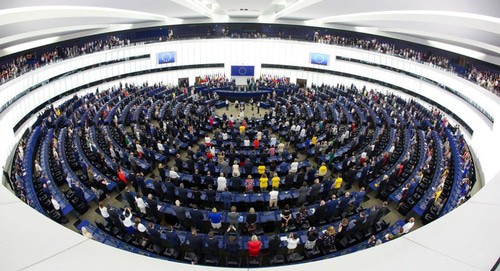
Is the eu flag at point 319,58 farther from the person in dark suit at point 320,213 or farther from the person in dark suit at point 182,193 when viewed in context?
the person in dark suit at point 182,193

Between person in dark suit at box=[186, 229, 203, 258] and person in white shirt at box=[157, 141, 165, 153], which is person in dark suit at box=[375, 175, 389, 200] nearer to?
person in dark suit at box=[186, 229, 203, 258]

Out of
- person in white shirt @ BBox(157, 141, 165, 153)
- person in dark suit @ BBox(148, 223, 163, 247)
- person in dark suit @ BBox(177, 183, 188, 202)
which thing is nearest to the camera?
person in dark suit @ BBox(148, 223, 163, 247)

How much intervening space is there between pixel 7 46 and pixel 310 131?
2108cm

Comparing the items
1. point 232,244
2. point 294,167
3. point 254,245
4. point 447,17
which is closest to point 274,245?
point 254,245

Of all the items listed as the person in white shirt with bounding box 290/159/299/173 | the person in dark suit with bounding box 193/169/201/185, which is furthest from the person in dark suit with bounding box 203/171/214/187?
the person in white shirt with bounding box 290/159/299/173

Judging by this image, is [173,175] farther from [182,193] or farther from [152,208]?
[152,208]

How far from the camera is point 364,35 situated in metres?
31.7

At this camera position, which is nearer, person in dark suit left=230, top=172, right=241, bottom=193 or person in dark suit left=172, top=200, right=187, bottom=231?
person in dark suit left=172, top=200, right=187, bottom=231

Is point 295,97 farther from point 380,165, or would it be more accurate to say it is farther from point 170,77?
point 170,77

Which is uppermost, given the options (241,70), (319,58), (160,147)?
(319,58)

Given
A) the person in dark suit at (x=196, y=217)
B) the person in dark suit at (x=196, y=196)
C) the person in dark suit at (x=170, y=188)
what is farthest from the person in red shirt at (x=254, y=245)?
the person in dark suit at (x=170, y=188)

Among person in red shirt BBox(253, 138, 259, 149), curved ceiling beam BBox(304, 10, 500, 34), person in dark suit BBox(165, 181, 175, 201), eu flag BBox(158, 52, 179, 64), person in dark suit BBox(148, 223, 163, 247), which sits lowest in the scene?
person in dark suit BBox(148, 223, 163, 247)

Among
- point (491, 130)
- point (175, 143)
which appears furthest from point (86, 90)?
point (491, 130)

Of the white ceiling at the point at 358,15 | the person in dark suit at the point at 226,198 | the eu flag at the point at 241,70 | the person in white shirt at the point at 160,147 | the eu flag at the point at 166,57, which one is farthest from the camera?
the eu flag at the point at 241,70
